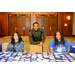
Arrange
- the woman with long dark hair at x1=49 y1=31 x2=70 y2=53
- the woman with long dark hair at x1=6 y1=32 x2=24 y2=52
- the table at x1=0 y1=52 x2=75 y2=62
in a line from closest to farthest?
the table at x1=0 y1=52 x2=75 y2=62 < the woman with long dark hair at x1=49 y1=31 x2=70 y2=53 < the woman with long dark hair at x1=6 y1=32 x2=24 y2=52

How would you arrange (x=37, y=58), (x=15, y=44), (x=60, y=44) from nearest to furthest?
(x=37, y=58), (x=60, y=44), (x=15, y=44)

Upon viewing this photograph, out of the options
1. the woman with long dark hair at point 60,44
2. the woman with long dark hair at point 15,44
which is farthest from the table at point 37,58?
the woman with long dark hair at point 15,44

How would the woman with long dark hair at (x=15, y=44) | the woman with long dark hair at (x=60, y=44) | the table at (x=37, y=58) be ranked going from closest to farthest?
the table at (x=37, y=58) → the woman with long dark hair at (x=60, y=44) → the woman with long dark hair at (x=15, y=44)

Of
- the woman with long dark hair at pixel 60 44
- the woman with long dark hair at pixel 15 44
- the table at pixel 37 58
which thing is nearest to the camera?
the table at pixel 37 58

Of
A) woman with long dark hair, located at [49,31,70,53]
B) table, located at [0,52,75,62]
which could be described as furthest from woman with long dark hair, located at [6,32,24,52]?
table, located at [0,52,75,62]

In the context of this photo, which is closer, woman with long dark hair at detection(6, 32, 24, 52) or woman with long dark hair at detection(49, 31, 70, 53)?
woman with long dark hair at detection(49, 31, 70, 53)

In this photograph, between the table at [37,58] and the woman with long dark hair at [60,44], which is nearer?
the table at [37,58]

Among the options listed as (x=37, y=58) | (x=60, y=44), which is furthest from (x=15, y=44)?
(x=37, y=58)

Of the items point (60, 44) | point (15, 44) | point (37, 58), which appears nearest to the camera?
point (37, 58)

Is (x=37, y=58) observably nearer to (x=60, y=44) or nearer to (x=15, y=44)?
(x=60, y=44)

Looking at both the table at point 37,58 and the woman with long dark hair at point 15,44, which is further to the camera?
the woman with long dark hair at point 15,44

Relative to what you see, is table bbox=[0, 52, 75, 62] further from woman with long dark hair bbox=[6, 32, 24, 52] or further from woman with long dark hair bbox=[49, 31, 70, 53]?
woman with long dark hair bbox=[6, 32, 24, 52]

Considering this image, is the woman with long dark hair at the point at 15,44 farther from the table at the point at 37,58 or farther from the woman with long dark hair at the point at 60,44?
the table at the point at 37,58

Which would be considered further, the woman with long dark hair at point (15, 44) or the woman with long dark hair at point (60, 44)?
the woman with long dark hair at point (15, 44)
